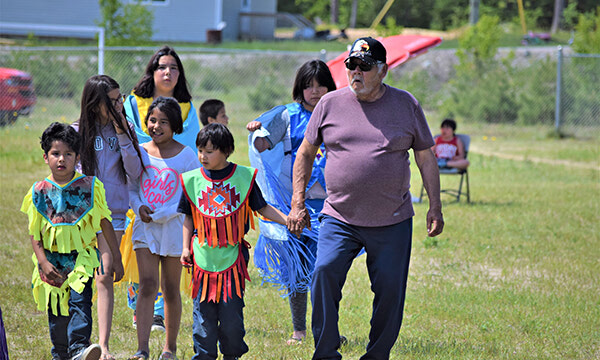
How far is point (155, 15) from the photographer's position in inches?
1142

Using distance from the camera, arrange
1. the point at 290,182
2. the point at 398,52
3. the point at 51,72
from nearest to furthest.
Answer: the point at 290,182, the point at 398,52, the point at 51,72

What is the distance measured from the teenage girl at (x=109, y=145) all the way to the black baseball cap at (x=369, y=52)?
1515 mm

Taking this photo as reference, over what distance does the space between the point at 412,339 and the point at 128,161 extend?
7.75ft

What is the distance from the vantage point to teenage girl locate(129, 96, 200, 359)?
14.9 ft

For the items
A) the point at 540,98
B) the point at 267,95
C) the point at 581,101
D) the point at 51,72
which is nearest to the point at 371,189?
the point at 51,72

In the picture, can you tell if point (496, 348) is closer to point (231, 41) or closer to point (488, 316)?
point (488, 316)

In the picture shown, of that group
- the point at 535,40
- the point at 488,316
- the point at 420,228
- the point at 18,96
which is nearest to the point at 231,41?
the point at 535,40

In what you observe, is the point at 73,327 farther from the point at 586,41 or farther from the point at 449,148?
the point at 586,41

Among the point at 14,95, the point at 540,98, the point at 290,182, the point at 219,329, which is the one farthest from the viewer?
the point at 540,98

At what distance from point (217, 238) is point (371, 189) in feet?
2.95

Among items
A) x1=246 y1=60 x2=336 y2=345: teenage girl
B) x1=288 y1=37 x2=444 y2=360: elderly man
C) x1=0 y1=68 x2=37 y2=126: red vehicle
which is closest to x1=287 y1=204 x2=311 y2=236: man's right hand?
x1=288 y1=37 x2=444 y2=360: elderly man

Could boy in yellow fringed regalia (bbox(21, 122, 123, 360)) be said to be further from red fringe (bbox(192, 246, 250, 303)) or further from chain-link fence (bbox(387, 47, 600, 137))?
chain-link fence (bbox(387, 47, 600, 137))

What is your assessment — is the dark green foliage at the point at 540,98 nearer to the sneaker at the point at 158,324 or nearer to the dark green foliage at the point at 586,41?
the dark green foliage at the point at 586,41

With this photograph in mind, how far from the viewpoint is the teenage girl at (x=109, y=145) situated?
14.8ft
